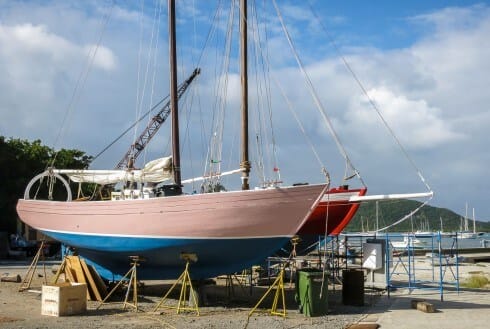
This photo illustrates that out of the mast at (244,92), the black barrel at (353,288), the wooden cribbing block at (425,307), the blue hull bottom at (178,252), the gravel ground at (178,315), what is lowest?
the gravel ground at (178,315)

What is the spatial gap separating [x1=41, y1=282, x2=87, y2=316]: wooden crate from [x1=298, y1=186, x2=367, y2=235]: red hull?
11.2m

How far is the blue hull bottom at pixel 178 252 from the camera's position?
51.7 ft

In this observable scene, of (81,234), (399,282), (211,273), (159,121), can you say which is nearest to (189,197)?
(211,273)

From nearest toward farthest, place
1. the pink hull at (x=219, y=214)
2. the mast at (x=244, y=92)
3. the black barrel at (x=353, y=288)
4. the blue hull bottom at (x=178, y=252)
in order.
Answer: the pink hull at (x=219, y=214)
the blue hull bottom at (x=178, y=252)
the black barrel at (x=353, y=288)
the mast at (x=244, y=92)

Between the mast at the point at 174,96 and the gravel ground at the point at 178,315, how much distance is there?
4098 mm

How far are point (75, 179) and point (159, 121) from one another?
4194 centimetres

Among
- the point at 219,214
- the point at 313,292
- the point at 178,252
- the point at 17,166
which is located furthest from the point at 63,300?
the point at 17,166

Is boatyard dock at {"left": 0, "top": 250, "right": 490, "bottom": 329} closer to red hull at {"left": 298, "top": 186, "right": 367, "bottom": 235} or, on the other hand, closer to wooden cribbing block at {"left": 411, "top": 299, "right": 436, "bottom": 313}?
wooden cribbing block at {"left": 411, "top": 299, "right": 436, "bottom": 313}

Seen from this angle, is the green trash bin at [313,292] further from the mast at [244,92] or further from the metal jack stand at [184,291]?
the mast at [244,92]

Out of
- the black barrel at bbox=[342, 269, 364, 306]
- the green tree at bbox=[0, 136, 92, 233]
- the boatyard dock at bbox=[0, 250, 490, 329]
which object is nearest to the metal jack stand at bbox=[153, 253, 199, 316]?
the boatyard dock at bbox=[0, 250, 490, 329]

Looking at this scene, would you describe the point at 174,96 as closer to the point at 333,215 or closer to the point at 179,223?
the point at 179,223

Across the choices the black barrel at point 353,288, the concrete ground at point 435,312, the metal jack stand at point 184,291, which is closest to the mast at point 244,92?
the metal jack stand at point 184,291

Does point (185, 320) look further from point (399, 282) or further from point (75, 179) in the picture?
point (399, 282)

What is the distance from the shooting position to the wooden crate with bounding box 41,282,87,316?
14.2 m
